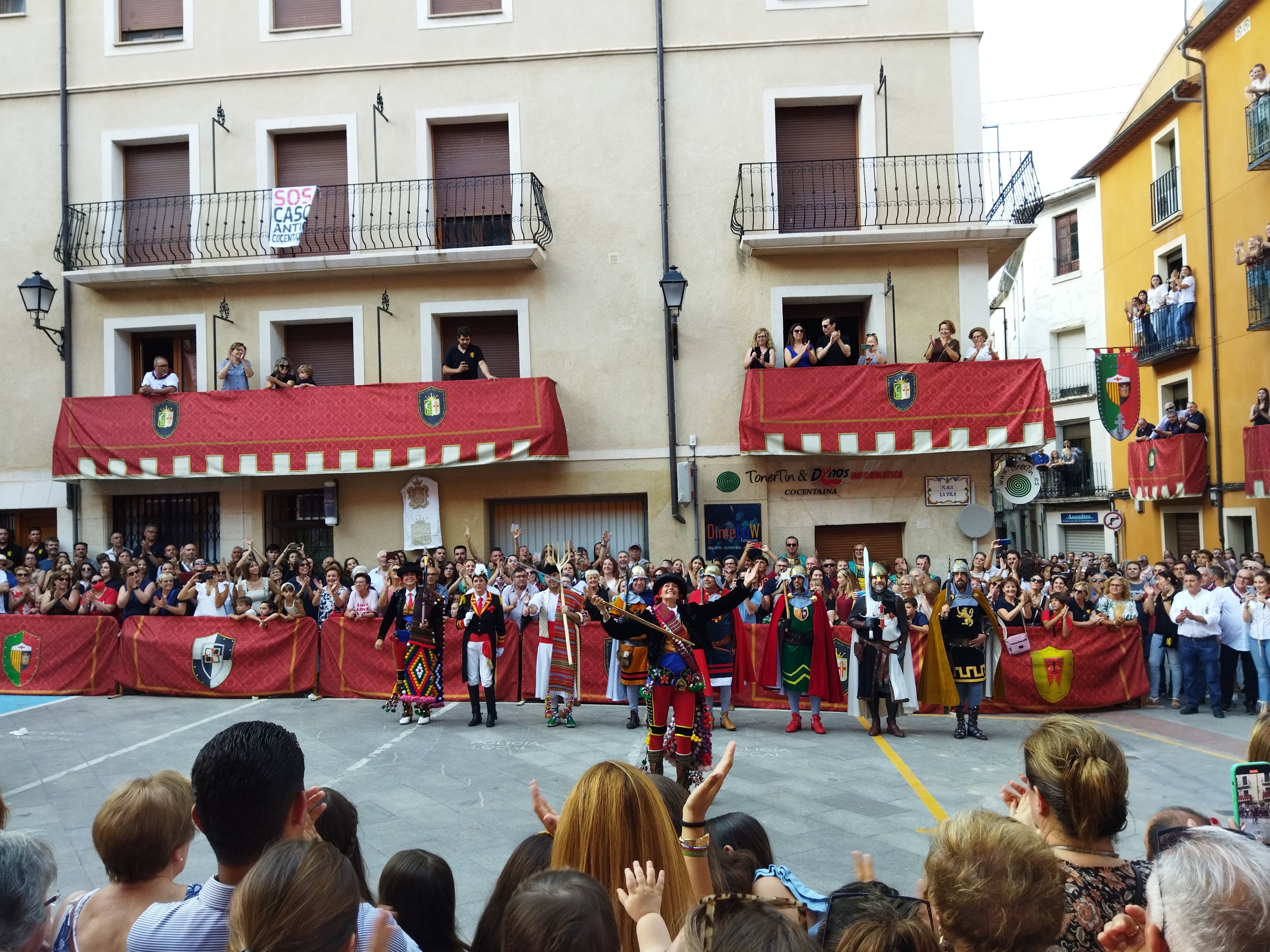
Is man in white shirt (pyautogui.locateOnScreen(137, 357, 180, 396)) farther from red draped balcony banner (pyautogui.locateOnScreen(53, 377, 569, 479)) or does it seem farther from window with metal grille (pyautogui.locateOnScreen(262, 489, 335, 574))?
window with metal grille (pyautogui.locateOnScreen(262, 489, 335, 574))

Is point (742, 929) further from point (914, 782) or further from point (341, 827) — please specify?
point (914, 782)

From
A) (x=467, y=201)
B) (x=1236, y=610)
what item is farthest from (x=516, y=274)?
(x=1236, y=610)

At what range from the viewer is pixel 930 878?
2.48m

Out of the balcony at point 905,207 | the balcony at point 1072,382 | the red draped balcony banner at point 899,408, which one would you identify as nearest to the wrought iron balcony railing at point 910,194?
the balcony at point 905,207

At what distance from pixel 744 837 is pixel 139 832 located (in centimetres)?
206

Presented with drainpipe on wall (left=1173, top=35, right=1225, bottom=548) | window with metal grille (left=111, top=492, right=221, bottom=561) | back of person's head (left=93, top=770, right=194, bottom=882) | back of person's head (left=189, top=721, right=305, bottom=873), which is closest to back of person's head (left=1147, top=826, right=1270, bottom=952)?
back of person's head (left=189, top=721, right=305, bottom=873)

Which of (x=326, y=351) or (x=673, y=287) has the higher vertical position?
(x=673, y=287)

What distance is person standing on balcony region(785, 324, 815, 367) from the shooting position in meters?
15.5

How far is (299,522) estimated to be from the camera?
16.9 meters

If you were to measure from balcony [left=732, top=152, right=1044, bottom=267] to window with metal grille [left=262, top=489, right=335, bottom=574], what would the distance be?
340 inches

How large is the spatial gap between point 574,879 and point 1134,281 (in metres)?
26.9

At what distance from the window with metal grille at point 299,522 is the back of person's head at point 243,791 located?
1451 cm

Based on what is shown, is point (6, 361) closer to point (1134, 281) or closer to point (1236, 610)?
point (1236, 610)

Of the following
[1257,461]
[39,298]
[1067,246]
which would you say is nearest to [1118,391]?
[1257,461]
